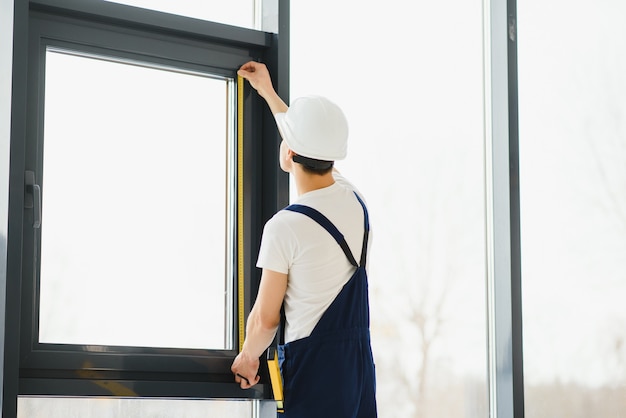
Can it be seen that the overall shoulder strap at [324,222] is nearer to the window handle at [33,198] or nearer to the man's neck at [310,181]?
the man's neck at [310,181]

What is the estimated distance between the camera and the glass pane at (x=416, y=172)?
276 cm

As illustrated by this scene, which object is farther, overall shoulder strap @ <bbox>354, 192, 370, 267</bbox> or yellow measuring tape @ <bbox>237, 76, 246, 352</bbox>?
yellow measuring tape @ <bbox>237, 76, 246, 352</bbox>

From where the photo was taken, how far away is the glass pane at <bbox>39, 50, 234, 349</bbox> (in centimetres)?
227

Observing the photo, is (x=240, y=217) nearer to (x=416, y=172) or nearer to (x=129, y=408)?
(x=129, y=408)

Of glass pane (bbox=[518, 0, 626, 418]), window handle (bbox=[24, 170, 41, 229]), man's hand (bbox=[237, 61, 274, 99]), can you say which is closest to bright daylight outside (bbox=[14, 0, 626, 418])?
glass pane (bbox=[518, 0, 626, 418])

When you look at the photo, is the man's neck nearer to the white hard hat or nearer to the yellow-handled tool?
the white hard hat

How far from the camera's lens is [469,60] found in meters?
3.13

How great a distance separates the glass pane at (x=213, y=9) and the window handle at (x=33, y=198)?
55 centimetres

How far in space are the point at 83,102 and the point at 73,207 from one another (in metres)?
0.28

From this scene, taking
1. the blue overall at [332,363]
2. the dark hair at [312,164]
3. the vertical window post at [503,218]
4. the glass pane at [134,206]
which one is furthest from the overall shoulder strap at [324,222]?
the vertical window post at [503,218]

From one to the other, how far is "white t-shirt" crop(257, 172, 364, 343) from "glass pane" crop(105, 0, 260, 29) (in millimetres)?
669

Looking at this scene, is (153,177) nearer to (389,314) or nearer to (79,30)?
(79,30)

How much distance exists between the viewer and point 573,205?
3.12m

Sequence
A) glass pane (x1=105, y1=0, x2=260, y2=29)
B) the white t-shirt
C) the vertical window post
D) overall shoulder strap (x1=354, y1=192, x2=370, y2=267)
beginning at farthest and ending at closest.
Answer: the vertical window post
glass pane (x1=105, y1=0, x2=260, y2=29)
overall shoulder strap (x1=354, y1=192, x2=370, y2=267)
the white t-shirt
